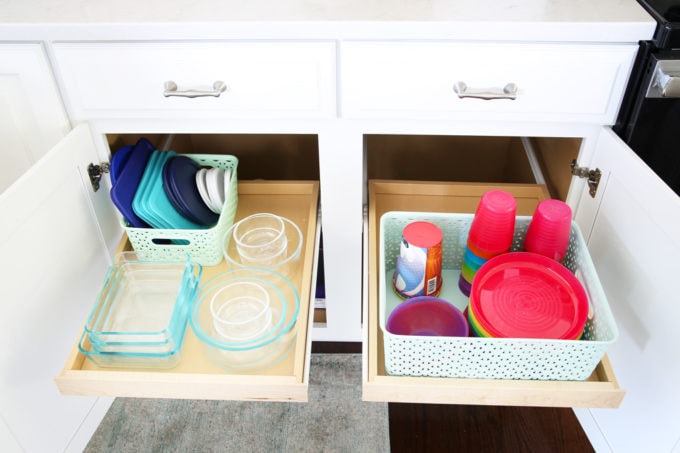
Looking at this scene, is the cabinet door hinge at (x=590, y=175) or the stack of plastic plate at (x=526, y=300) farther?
the cabinet door hinge at (x=590, y=175)

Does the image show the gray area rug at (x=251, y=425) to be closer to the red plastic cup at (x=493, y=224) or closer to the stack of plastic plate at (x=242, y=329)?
the stack of plastic plate at (x=242, y=329)

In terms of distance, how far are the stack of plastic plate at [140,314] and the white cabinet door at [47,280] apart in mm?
84

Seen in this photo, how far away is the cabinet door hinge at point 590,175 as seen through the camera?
0.95m

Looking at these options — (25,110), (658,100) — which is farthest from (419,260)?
(25,110)

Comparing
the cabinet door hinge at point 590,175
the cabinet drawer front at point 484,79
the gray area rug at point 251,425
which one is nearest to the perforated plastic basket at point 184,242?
the cabinet drawer front at point 484,79

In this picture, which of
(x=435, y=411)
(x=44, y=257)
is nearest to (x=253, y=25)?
(x=44, y=257)

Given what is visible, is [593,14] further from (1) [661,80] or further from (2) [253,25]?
(2) [253,25]

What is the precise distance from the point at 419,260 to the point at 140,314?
49 cm

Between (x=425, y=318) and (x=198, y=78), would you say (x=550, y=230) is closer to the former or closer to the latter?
(x=425, y=318)

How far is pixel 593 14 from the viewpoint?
0.85m

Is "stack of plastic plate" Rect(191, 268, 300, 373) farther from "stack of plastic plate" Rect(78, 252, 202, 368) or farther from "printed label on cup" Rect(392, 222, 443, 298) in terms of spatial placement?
"printed label on cup" Rect(392, 222, 443, 298)

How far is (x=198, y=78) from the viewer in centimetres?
90

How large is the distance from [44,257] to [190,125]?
1.07ft

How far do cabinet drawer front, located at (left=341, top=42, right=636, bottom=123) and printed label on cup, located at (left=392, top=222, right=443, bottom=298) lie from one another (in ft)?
0.67
